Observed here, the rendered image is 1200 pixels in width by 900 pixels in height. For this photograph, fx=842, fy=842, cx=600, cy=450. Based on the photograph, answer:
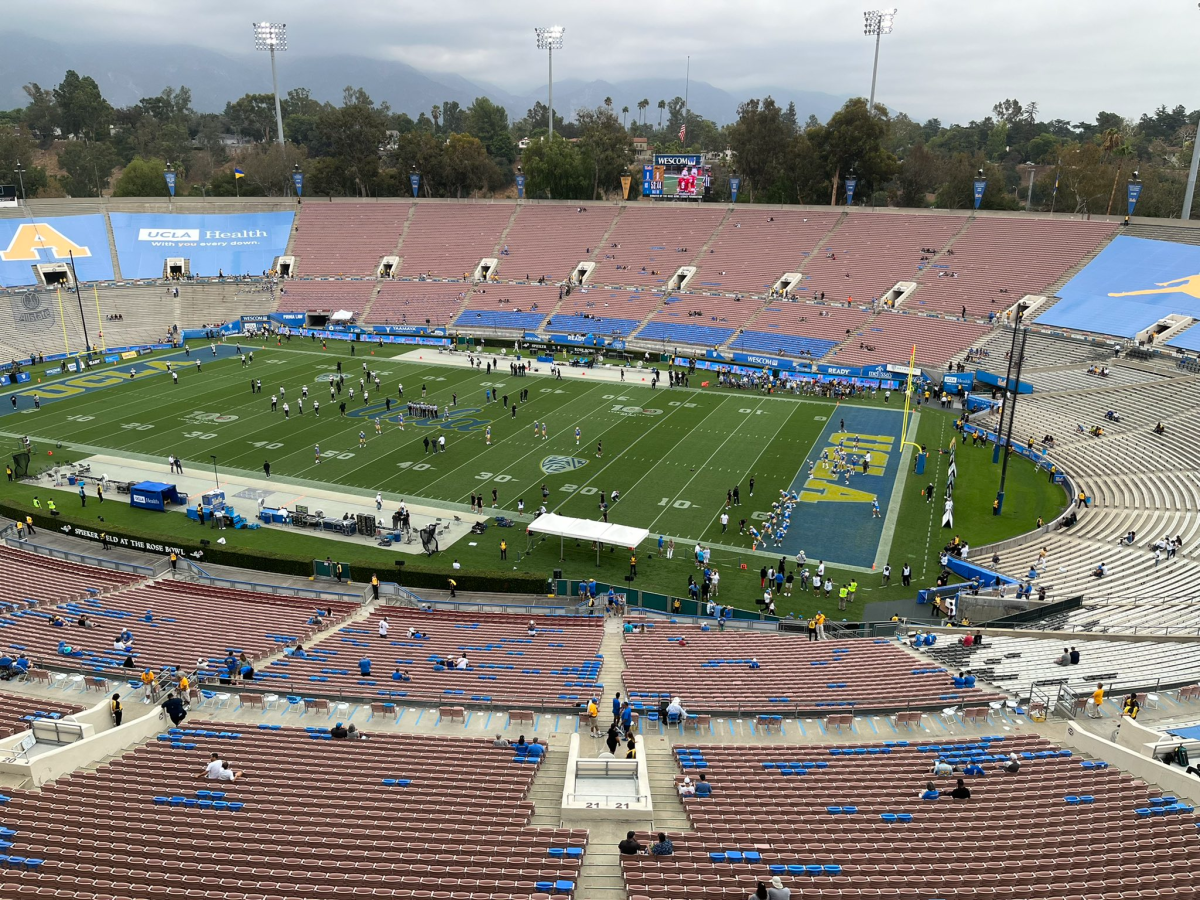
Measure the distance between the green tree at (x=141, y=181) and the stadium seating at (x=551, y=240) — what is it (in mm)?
39720

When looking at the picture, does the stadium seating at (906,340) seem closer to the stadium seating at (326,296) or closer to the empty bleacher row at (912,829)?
the stadium seating at (326,296)

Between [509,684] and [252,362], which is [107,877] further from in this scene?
[252,362]

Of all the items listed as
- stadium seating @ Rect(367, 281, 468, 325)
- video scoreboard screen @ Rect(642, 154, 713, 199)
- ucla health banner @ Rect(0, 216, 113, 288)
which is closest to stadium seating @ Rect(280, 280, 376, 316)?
stadium seating @ Rect(367, 281, 468, 325)

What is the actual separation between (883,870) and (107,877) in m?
10.8

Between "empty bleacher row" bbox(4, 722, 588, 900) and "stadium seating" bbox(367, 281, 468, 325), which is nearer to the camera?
"empty bleacher row" bbox(4, 722, 588, 900)

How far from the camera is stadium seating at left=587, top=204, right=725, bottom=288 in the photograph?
2908 inches

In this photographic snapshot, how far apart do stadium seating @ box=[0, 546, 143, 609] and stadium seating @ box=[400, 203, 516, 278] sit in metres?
52.5

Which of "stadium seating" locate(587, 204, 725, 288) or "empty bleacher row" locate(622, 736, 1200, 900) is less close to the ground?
"stadium seating" locate(587, 204, 725, 288)

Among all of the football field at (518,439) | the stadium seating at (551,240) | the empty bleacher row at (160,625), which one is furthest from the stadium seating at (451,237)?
the empty bleacher row at (160,625)

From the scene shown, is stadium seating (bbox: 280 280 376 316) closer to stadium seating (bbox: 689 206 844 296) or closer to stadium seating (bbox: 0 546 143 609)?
stadium seating (bbox: 689 206 844 296)

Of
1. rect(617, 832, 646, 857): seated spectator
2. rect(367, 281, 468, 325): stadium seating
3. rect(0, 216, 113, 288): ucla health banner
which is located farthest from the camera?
rect(367, 281, 468, 325): stadium seating

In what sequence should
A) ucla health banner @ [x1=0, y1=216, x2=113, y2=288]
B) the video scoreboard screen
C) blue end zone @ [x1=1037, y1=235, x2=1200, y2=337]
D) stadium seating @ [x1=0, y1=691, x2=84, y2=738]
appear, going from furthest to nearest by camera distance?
the video scoreboard screen, ucla health banner @ [x1=0, y1=216, x2=113, y2=288], blue end zone @ [x1=1037, y1=235, x2=1200, y2=337], stadium seating @ [x1=0, y1=691, x2=84, y2=738]

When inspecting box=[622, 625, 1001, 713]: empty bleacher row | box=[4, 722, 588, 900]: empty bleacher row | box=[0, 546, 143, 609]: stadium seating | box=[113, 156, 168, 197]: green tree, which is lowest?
box=[0, 546, 143, 609]: stadium seating

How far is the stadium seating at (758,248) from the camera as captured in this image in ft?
232
